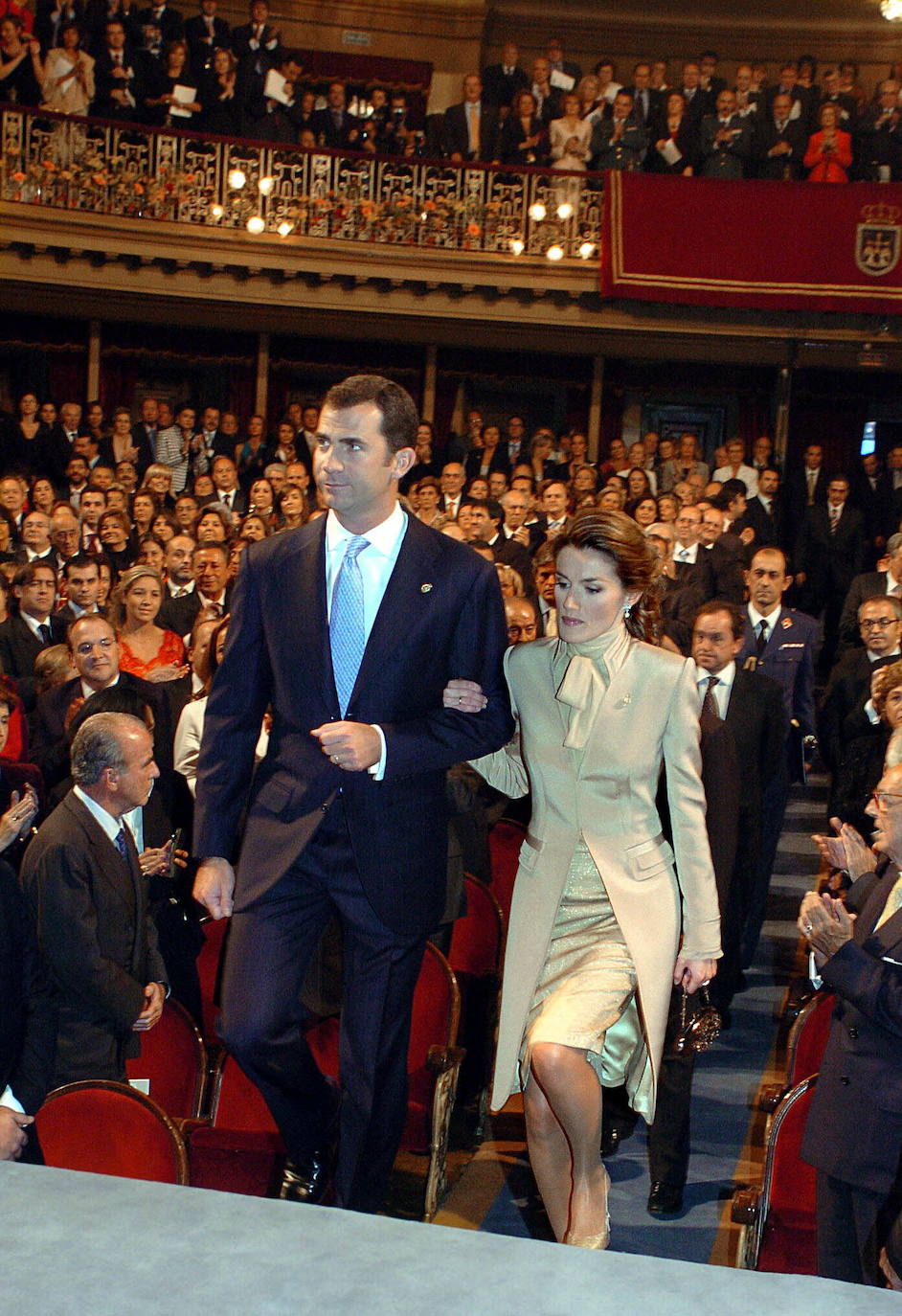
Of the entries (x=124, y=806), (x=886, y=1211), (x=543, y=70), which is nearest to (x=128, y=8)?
(x=543, y=70)

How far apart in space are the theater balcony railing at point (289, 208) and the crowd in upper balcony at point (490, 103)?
29cm

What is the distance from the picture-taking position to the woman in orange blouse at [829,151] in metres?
13.3

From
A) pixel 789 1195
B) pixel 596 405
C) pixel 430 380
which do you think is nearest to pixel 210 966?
pixel 789 1195

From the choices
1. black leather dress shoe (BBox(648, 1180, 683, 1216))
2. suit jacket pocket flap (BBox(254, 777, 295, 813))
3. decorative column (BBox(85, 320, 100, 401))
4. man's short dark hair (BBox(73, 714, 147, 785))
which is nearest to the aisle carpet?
black leather dress shoe (BBox(648, 1180, 683, 1216))

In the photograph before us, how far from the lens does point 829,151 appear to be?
1334 centimetres

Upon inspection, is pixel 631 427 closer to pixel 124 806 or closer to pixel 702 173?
pixel 702 173

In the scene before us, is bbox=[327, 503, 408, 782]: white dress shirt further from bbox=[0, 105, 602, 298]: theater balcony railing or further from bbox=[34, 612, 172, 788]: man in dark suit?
bbox=[0, 105, 602, 298]: theater balcony railing

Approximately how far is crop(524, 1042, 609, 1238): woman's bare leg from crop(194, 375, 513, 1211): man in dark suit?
301 millimetres

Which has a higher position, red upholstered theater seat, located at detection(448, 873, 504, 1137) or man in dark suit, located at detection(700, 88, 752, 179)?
man in dark suit, located at detection(700, 88, 752, 179)

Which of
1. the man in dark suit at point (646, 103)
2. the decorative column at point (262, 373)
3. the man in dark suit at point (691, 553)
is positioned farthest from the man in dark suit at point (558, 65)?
the man in dark suit at point (691, 553)

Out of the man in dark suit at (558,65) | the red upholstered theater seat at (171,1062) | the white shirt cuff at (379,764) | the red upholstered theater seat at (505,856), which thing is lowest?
the red upholstered theater seat at (171,1062)

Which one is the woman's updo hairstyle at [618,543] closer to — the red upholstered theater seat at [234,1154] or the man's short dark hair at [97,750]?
the man's short dark hair at [97,750]

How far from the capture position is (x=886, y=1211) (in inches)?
111

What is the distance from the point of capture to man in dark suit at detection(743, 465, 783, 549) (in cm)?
1018
